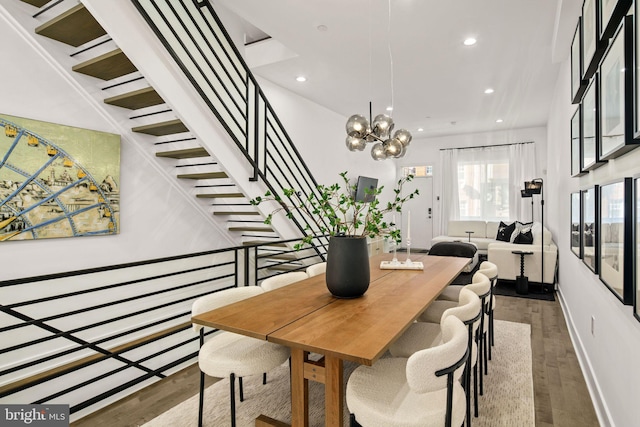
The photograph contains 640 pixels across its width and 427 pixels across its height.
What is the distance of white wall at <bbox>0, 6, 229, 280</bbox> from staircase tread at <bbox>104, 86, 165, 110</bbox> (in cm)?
27

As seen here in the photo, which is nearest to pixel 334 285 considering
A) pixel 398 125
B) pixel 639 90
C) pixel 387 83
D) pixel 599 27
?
pixel 639 90

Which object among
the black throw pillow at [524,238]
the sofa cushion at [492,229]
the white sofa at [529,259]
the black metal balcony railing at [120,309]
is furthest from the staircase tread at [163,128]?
the sofa cushion at [492,229]

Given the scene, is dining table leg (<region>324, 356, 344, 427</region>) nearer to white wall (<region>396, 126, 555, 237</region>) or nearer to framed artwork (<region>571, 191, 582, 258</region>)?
framed artwork (<region>571, 191, 582, 258</region>)

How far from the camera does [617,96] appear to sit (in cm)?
161

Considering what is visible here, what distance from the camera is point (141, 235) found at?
359cm

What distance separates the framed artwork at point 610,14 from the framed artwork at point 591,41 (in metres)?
0.06

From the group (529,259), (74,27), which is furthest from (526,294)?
(74,27)

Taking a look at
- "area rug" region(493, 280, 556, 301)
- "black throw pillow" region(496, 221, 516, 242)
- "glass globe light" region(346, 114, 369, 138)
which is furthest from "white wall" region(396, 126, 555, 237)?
"glass globe light" region(346, 114, 369, 138)

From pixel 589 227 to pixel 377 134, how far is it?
5.70ft

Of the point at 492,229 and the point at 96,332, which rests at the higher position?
the point at 492,229

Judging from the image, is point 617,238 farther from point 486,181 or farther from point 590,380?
point 486,181

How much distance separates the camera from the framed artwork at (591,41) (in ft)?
6.49

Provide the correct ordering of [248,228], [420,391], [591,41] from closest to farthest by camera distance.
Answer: [420,391], [591,41], [248,228]

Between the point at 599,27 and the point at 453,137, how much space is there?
748 centimetres
